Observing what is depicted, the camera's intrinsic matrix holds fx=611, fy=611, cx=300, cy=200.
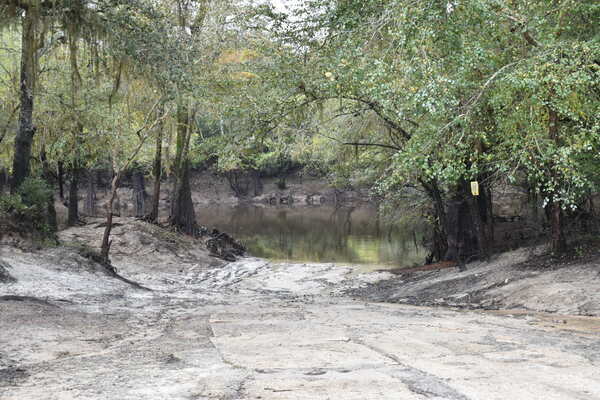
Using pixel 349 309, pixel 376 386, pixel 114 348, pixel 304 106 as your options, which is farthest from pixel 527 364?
pixel 304 106

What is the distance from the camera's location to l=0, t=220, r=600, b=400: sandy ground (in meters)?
3.97

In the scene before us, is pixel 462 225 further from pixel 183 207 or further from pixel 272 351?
pixel 183 207

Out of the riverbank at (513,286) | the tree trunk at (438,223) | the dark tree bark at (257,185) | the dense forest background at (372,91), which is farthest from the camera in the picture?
the dark tree bark at (257,185)

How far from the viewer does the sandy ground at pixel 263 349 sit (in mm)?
3969

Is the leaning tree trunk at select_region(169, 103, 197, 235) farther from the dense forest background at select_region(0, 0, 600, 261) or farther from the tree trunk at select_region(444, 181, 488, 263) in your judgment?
the tree trunk at select_region(444, 181, 488, 263)

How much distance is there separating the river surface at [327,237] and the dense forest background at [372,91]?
378cm

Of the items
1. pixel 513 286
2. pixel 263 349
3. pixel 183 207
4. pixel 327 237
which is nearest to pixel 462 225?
pixel 513 286

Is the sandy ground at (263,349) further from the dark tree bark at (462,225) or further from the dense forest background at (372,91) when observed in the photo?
the dark tree bark at (462,225)

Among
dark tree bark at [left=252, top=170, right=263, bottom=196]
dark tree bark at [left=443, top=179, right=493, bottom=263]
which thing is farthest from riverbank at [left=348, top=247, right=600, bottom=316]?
dark tree bark at [left=252, top=170, right=263, bottom=196]

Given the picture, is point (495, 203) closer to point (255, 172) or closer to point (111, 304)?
point (111, 304)

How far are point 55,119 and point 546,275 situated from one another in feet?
46.9

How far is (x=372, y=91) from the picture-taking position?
900 cm

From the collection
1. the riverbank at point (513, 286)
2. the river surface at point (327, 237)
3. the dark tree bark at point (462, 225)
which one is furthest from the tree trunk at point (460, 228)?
the river surface at point (327, 237)

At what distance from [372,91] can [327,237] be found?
24.1 metres
